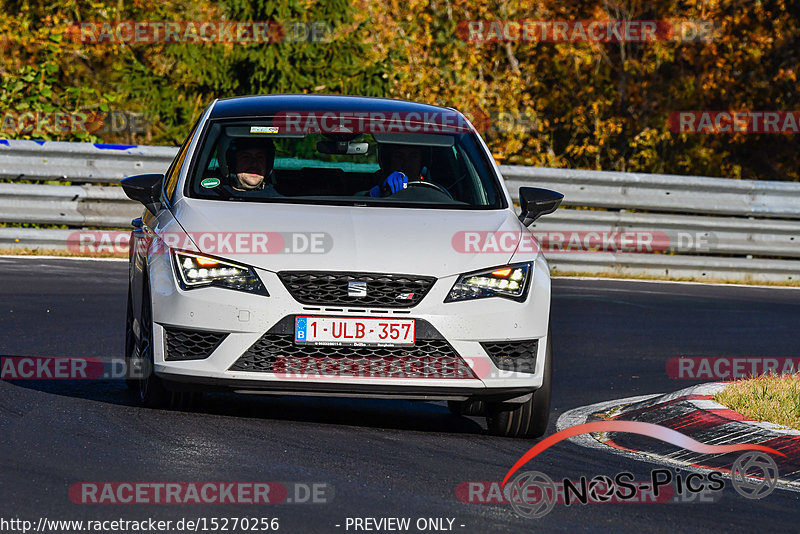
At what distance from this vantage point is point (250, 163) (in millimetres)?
8234

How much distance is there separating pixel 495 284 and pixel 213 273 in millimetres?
1317

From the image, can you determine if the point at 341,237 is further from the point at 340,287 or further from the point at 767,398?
the point at 767,398

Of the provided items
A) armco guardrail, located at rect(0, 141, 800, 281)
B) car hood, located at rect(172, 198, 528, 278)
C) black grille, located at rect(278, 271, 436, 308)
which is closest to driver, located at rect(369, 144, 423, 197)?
car hood, located at rect(172, 198, 528, 278)

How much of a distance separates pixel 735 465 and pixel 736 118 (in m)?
21.6

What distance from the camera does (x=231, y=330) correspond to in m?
6.96

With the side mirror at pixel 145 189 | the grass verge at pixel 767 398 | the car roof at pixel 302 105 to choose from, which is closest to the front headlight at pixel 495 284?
the grass verge at pixel 767 398

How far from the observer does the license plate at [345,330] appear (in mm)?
6922

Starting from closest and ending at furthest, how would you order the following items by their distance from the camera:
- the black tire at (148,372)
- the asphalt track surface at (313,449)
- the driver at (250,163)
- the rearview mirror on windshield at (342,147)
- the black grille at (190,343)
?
the asphalt track surface at (313,449), the black grille at (190,343), the black tire at (148,372), the driver at (250,163), the rearview mirror on windshield at (342,147)

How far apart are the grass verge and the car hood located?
59.6 inches

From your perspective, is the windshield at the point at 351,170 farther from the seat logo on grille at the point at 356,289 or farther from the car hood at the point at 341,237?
the seat logo on grille at the point at 356,289

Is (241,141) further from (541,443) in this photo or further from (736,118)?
(736,118)

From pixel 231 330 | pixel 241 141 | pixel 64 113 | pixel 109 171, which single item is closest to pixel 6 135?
pixel 64 113

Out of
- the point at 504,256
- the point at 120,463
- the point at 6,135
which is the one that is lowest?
the point at 6,135

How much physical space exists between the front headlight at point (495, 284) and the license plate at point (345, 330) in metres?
0.30
